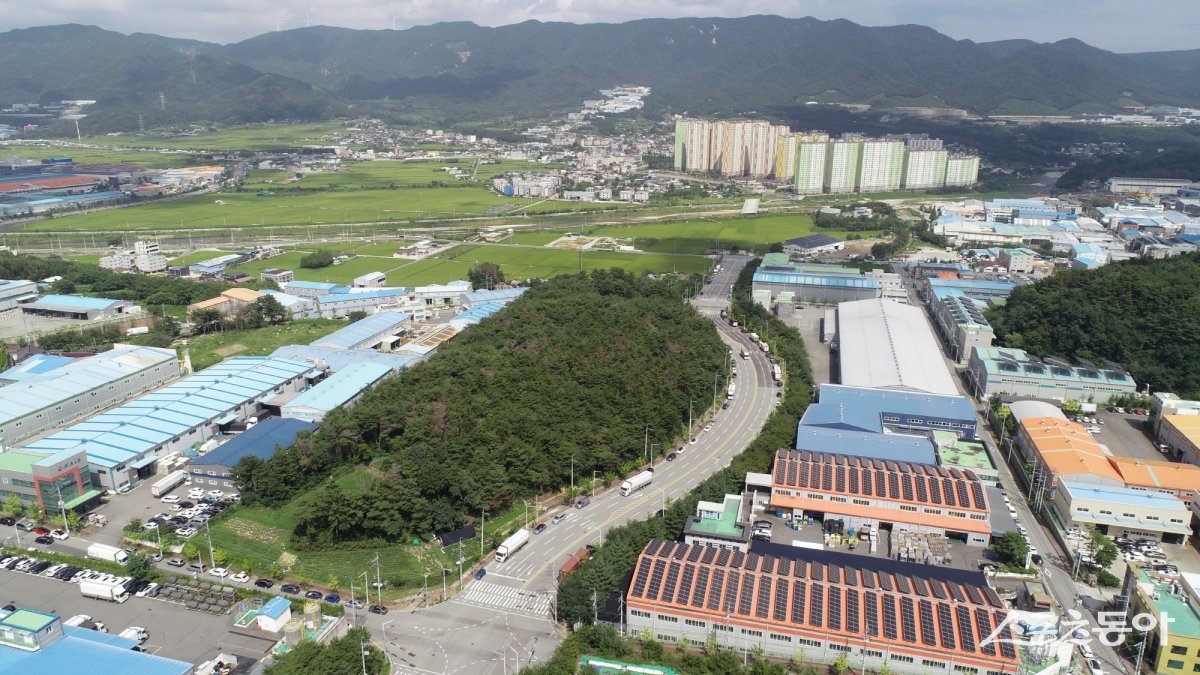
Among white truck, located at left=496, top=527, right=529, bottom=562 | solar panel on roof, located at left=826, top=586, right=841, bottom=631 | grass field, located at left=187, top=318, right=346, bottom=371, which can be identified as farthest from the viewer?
grass field, located at left=187, top=318, right=346, bottom=371

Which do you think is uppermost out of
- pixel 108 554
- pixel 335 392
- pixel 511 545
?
pixel 335 392

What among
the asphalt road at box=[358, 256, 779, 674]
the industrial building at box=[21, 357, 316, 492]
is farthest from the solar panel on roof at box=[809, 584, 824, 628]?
the industrial building at box=[21, 357, 316, 492]

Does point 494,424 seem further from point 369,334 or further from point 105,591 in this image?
point 369,334

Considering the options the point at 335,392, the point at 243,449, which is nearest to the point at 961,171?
the point at 335,392

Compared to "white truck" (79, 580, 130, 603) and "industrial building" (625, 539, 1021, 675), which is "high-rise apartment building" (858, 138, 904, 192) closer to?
"industrial building" (625, 539, 1021, 675)

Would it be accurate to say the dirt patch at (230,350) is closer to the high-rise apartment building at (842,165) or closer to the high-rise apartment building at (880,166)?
the high-rise apartment building at (842,165)

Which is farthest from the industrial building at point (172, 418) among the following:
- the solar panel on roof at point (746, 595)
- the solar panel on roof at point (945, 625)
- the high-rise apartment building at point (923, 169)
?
the high-rise apartment building at point (923, 169)
